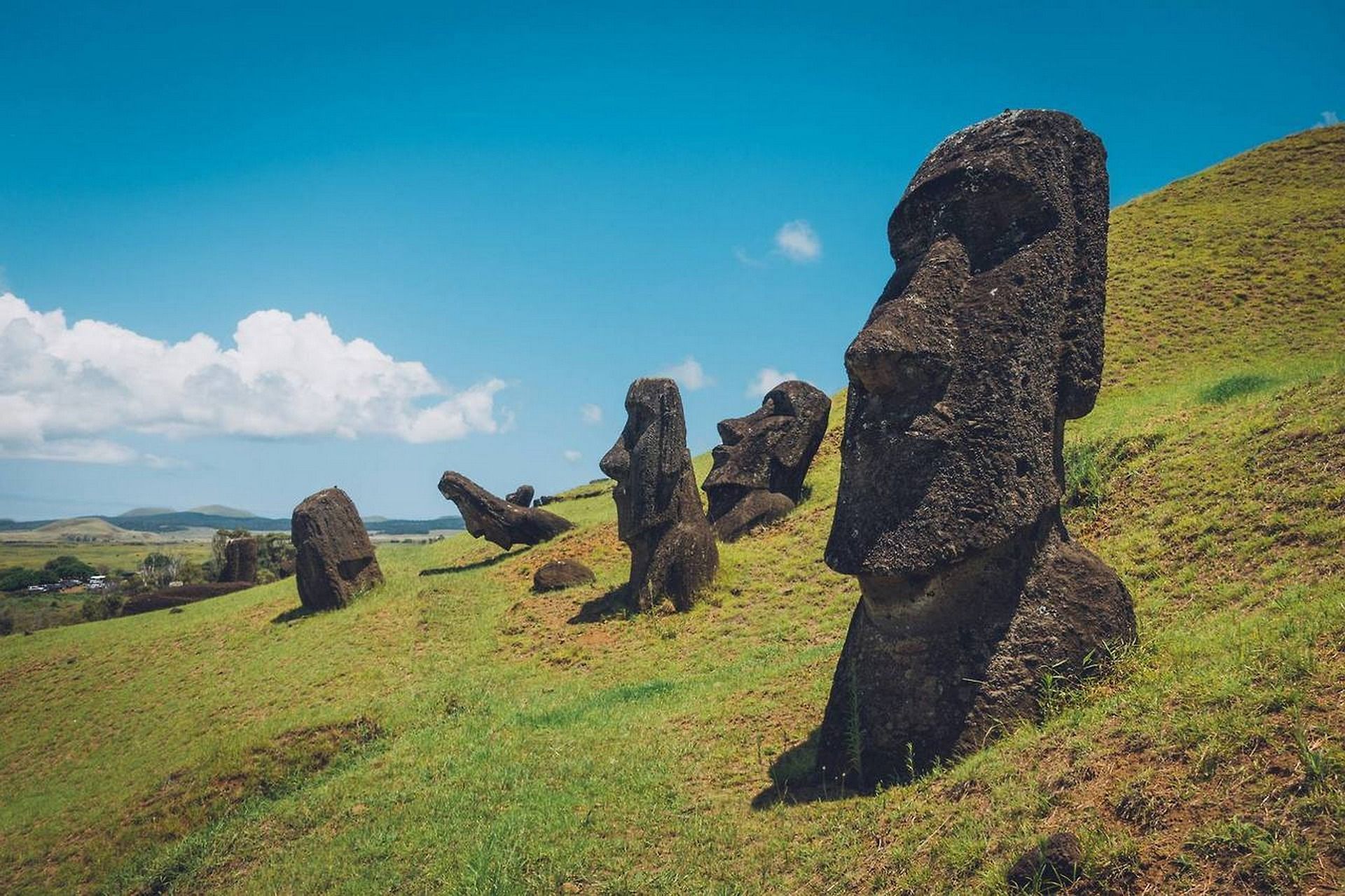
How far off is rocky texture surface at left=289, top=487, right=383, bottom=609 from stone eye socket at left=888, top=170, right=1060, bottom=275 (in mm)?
19871

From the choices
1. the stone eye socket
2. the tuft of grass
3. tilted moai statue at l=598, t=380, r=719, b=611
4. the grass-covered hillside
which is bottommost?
the grass-covered hillside

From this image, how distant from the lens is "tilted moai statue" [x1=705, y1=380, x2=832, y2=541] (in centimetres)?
2256

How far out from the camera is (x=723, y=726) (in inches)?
354

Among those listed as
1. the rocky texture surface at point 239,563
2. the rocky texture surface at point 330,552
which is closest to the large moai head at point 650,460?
the rocky texture surface at point 330,552

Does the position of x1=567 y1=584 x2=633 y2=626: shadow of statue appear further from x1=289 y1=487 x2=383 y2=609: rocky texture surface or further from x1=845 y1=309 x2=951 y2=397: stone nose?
x1=845 y1=309 x2=951 y2=397: stone nose

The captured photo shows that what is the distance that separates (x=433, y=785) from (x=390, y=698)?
5193 millimetres

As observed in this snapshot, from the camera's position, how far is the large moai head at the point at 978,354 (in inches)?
252

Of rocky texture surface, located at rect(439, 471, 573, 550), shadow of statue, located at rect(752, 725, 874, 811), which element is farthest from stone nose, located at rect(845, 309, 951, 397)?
rocky texture surface, located at rect(439, 471, 573, 550)

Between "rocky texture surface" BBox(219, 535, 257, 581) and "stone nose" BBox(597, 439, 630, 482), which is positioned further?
"rocky texture surface" BBox(219, 535, 257, 581)

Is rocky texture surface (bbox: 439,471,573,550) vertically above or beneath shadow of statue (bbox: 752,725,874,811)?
above

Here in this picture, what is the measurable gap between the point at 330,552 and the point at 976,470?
20.4m

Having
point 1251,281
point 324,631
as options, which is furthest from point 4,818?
point 1251,281

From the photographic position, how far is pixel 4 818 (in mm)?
12898

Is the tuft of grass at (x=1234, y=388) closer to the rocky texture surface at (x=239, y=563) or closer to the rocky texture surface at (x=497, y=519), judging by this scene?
the rocky texture surface at (x=497, y=519)
